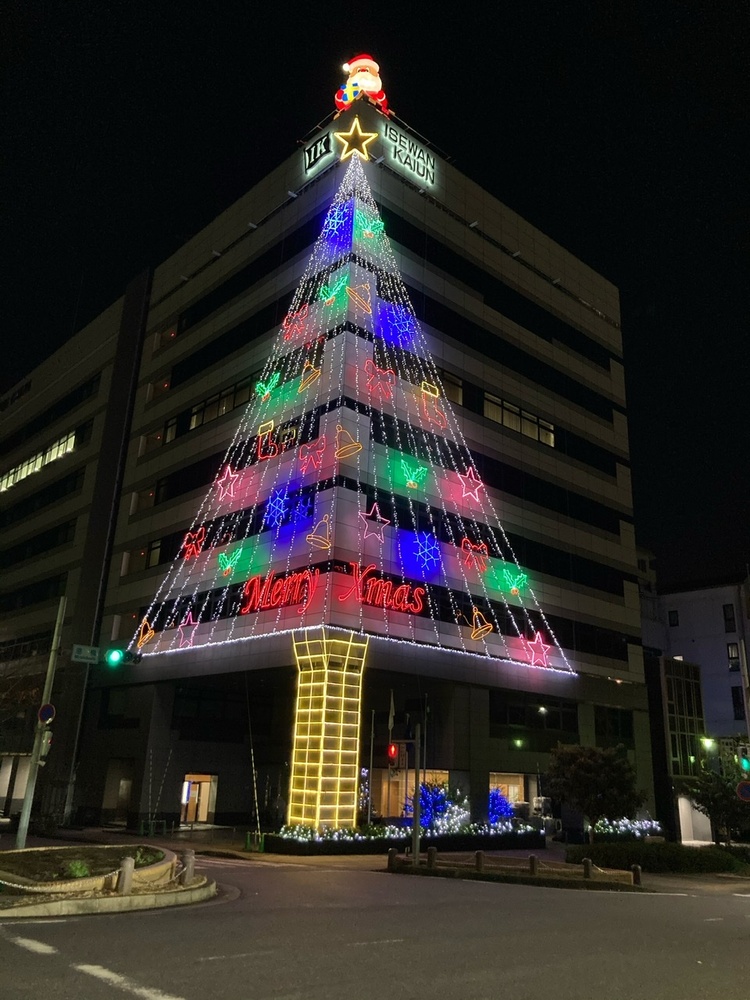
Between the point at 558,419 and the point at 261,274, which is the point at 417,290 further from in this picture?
the point at 558,419

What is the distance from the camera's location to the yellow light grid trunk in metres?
30.8

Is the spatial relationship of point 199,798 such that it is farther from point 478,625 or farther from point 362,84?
point 362,84

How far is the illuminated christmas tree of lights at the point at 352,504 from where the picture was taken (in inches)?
1336

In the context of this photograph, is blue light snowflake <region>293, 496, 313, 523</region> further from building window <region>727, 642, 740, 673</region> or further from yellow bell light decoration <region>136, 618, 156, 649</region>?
building window <region>727, 642, 740, 673</region>

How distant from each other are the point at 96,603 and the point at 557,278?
35879 millimetres

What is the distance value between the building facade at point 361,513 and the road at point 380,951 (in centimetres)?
1280

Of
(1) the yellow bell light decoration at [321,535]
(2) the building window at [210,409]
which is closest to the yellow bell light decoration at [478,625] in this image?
(1) the yellow bell light decoration at [321,535]

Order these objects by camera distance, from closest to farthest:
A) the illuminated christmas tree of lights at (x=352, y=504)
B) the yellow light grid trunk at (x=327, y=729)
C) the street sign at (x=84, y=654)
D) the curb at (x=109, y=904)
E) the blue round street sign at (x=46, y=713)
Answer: the curb at (x=109, y=904)
the blue round street sign at (x=46, y=713)
the street sign at (x=84, y=654)
the yellow light grid trunk at (x=327, y=729)
the illuminated christmas tree of lights at (x=352, y=504)

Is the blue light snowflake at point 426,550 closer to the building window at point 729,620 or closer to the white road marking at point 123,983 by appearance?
the white road marking at point 123,983

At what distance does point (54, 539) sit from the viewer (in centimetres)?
5628

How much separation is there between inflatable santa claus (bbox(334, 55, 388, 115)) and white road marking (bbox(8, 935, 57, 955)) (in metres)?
41.3

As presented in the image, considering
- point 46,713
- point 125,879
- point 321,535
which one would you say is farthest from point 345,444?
point 125,879

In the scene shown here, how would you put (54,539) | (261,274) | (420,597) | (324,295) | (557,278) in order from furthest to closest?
1. (54,539)
2. (557,278)
3. (261,274)
4. (324,295)
5. (420,597)

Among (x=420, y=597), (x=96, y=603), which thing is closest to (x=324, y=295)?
(x=420, y=597)
